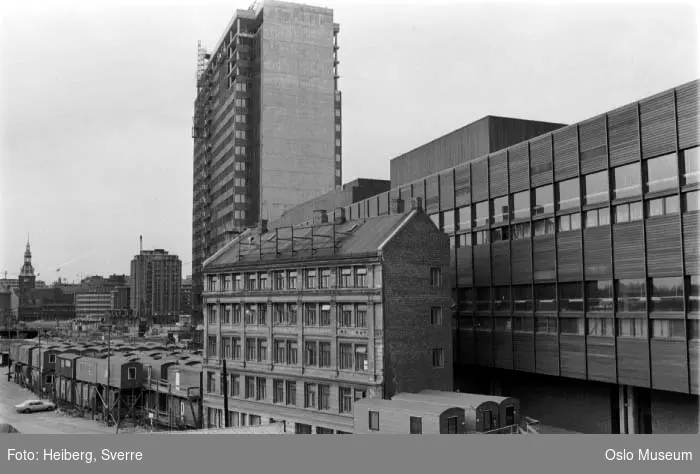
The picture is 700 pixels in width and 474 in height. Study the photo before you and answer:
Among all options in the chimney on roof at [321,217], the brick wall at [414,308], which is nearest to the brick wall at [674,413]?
the brick wall at [414,308]

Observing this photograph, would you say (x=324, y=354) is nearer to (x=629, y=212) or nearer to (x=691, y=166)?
(x=629, y=212)

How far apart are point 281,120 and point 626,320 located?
11070 cm

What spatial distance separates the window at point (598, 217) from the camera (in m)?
51.5

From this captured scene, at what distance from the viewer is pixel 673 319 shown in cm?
4575

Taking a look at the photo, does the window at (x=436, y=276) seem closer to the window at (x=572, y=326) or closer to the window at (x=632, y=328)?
the window at (x=572, y=326)

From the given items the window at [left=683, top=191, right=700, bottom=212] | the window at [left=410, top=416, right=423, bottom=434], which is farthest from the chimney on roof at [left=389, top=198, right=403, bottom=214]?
the window at [left=683, top=191, right=700, bottom=212]

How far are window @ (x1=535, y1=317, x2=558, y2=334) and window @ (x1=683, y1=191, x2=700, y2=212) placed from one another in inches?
595

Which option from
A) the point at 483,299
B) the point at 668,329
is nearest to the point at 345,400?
the point at 483,299

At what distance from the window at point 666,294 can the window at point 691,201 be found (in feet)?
14.9

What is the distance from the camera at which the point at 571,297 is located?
5478cm

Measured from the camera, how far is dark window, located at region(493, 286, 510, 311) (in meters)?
62.4

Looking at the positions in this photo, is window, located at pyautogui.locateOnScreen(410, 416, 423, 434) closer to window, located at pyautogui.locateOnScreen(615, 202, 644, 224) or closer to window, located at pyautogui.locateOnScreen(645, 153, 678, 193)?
window, located at pyautogui.locateOnScreen(615, 202, 644, 224)

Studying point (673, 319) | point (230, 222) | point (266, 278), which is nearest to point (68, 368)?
point (266, 278)

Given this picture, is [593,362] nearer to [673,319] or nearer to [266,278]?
[673,319]
